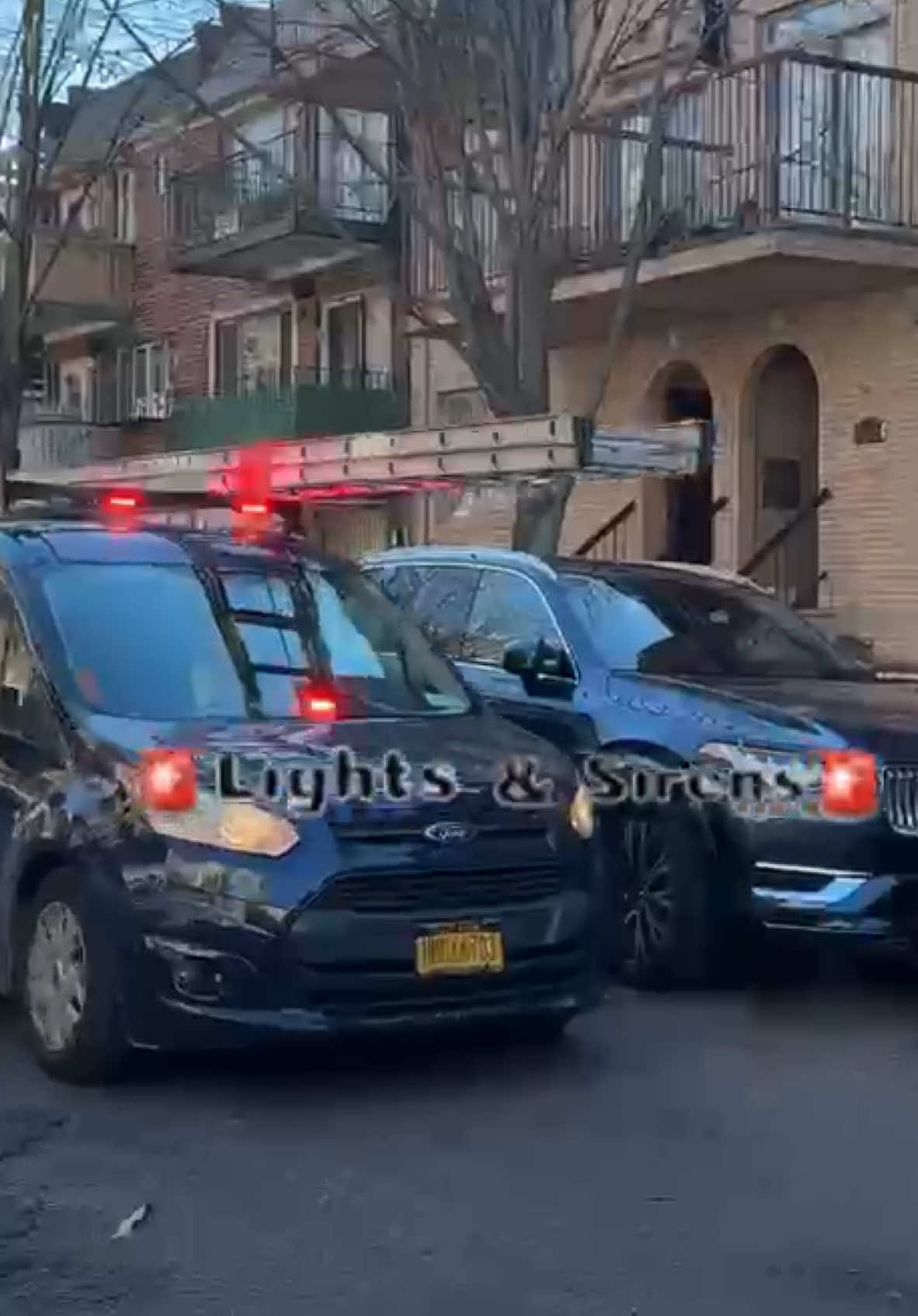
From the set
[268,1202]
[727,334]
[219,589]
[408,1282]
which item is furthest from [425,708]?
[727,334]

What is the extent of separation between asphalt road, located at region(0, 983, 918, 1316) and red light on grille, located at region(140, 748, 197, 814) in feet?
3.11

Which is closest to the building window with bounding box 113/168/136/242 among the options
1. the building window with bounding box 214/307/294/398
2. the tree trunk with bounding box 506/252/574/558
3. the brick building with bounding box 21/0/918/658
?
the building window with bounding box 214/307/294/398

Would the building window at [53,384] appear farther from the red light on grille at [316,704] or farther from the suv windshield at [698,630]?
the red light on grille at [316,704]

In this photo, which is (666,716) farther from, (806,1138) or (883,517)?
(883,517)

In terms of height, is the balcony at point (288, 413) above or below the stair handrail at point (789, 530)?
above

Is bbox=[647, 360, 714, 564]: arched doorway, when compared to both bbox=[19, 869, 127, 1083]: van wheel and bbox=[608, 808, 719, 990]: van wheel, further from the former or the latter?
bbox=[19, 869, 127, 1083]: van wheel

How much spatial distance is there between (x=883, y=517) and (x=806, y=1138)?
11678 millimetres

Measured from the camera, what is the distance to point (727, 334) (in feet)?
62.6

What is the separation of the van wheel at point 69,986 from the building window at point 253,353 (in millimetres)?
19828

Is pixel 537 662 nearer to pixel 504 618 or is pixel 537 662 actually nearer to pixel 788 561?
pixel 504 618

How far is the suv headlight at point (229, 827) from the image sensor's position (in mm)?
6594

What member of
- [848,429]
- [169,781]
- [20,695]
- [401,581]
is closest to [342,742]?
[169,781]

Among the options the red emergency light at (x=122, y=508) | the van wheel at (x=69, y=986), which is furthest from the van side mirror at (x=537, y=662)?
the van wheel at (x=69, y=986)

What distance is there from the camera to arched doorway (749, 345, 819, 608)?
18.8 meters
